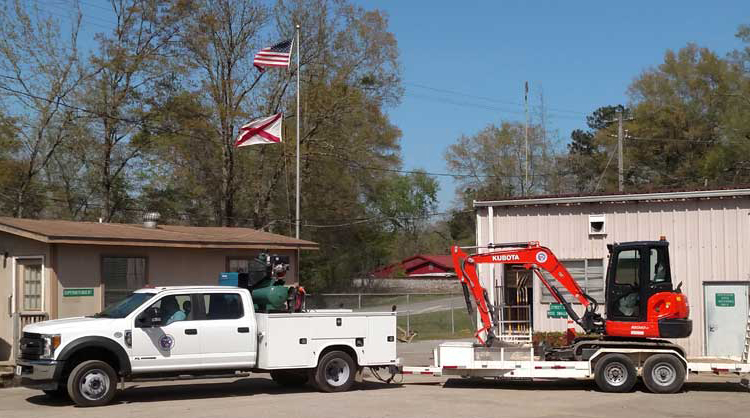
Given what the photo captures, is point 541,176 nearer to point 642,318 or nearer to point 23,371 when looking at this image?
point 642,318

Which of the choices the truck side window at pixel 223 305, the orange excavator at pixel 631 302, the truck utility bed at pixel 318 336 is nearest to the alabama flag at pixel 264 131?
the orange excavator at pixel 631 302

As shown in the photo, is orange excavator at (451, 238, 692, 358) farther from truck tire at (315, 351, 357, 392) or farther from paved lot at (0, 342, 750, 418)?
truck tire at (315, 351, 357, 392)

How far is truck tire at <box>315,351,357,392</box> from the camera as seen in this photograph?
54.2 ft

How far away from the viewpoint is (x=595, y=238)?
23266 mm

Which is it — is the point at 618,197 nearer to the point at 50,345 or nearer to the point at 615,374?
the point at 615,374

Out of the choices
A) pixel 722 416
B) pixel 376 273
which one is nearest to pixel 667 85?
pixel 376 273

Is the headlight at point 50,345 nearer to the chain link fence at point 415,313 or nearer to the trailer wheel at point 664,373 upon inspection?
the trailer wheel at point 664,373

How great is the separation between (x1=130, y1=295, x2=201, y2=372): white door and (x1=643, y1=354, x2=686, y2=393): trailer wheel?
8.44m

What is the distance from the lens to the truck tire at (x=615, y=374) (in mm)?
16812

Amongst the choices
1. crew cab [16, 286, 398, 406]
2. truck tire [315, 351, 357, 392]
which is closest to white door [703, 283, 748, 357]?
crew cab [16, 286, 398, 406]

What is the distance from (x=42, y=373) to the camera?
14266 millimetres

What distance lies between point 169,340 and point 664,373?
9.25m

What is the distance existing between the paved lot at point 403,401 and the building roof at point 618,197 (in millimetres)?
4910

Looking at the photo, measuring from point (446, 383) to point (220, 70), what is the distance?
29.7m
